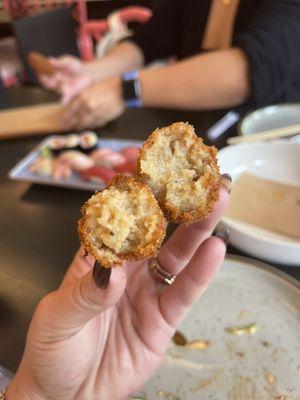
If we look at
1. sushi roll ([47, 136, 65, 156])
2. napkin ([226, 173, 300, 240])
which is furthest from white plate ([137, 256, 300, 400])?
sushi roll ([47, 136, 65, 156])

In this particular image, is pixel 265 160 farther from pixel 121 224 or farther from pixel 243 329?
pixel 121 224

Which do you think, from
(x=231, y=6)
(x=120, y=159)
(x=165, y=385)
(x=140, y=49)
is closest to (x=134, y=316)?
(x=165, y=385)

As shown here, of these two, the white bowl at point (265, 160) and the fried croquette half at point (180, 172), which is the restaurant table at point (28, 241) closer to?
the white bowl at point (265, 160)

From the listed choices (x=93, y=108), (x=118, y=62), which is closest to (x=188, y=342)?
(x=93, y=108)

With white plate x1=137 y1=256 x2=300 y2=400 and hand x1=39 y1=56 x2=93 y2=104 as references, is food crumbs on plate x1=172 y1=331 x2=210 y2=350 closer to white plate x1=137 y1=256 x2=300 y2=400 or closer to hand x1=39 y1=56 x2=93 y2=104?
white plate x1=137 y1=256 x2=300 y2=400

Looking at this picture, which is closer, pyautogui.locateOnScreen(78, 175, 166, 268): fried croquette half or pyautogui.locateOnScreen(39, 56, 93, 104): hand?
pyautogui.locateOnScreen(78, 175, 166, 268): fried croquette half

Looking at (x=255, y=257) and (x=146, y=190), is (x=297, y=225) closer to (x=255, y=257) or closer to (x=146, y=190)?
(x=255, y=257)

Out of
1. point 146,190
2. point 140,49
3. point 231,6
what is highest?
point 146,190
